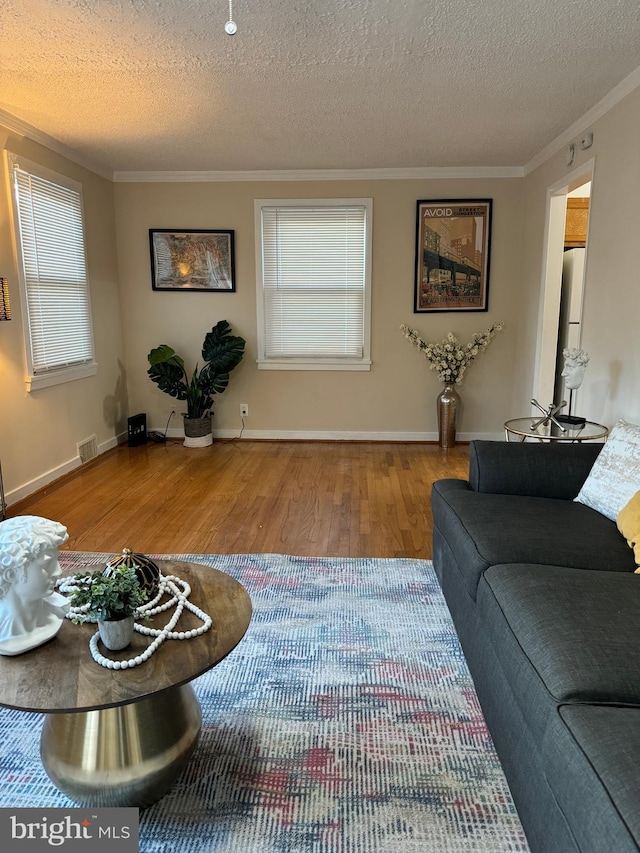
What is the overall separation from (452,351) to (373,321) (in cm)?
79

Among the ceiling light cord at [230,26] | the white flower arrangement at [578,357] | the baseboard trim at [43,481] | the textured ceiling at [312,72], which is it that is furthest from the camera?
the baseboard trim at [43,481]

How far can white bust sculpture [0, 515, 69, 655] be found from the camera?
1.37m

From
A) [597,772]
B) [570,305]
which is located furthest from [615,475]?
[570,305]

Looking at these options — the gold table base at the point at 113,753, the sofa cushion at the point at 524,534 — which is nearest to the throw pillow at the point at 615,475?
the sofa cushion at the point at 524,534

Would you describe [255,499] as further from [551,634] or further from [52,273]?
[551,634]

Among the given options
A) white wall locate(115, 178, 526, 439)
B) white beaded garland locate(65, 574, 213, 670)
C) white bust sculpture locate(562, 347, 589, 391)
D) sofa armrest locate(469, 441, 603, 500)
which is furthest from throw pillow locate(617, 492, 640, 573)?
white wall locate(115, 178, 526, 439)

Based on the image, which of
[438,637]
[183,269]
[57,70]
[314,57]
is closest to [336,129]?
[314,57]

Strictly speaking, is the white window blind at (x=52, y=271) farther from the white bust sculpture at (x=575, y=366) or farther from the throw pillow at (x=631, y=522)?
the throw pillow at (x=631, y=522)

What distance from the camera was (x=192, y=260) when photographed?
535 cm

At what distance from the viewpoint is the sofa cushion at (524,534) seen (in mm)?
1895

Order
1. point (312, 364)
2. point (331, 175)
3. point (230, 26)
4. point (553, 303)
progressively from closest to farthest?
1. point (230, 26)
2. point (553, 303)
3. point (331, 175)
4. point (312, 364)

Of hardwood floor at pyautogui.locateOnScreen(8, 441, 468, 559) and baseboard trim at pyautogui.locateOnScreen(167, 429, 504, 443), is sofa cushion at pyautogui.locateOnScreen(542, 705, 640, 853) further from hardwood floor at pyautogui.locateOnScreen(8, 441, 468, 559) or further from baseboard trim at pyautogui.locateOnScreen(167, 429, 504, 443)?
baseboard trim at pyautogui.locateOnScreen(167, 429, 504, 443)

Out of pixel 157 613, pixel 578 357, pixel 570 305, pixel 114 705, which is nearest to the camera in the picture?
pixel 114 705

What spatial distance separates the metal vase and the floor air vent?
307cm
